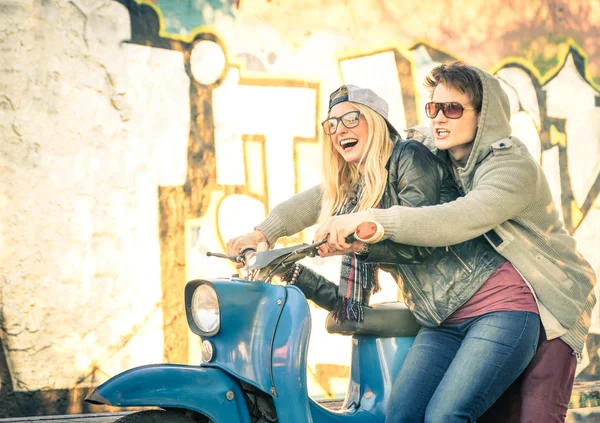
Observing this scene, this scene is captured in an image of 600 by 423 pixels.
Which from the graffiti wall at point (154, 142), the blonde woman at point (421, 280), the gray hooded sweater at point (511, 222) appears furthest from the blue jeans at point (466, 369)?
the graffiti wall at point (154, 142)

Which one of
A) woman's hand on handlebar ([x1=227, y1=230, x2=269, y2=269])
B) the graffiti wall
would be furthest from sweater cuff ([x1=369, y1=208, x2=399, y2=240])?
the graffiti wall

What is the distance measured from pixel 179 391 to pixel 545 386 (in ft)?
4.02

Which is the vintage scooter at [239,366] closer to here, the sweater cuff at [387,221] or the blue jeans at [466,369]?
the sweater cuff at [387,221]

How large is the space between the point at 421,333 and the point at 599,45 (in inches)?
189

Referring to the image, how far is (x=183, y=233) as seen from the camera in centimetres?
539

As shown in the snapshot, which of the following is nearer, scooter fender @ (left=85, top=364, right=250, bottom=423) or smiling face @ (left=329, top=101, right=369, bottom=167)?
scooter fender @ (left=85, top=364, right=250, bottom=423)

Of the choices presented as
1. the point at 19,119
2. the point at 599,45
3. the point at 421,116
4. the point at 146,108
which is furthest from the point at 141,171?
the point at 599,45

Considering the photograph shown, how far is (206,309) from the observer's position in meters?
2.59

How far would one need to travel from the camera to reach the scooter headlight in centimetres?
254

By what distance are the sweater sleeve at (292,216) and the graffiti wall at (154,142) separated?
86.2 inches

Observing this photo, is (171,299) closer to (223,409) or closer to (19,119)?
(19,119)

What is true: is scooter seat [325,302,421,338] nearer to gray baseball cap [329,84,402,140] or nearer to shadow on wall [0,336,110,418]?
gray baseball cap [329,84,402,140]

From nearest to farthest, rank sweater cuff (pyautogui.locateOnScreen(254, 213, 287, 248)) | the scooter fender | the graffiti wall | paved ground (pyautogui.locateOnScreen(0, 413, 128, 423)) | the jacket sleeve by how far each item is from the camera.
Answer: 1. the scooter fender
2. the jacket sleeve
3. sweater cuff (pyautogui.locateOnScreen(254, 213, 287, 248))
4. paved ground (pyautogui.locateOnScreen(0, 413, 128, 423))
5. the graffiti wall

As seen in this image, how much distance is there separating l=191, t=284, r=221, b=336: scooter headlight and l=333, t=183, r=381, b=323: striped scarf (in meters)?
0.57
